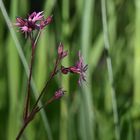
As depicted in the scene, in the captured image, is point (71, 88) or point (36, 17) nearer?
point (36, 17)

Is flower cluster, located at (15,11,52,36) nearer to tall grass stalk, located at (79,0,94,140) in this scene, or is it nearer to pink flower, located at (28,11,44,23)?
pink flower, located at (28,11,44,23)

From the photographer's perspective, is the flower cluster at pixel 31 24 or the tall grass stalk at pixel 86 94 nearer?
the flower cluster at pixel 31 24

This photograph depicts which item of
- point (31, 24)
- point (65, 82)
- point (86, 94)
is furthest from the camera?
point (65, 82)

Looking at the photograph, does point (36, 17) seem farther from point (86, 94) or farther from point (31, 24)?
point (86, 94)

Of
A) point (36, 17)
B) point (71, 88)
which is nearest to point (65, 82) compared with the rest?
point (71, 88)

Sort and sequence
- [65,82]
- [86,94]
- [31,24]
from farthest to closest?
[65,82]
[86,94]
[31,24]

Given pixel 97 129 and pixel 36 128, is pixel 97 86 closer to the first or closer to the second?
pixel 97 129

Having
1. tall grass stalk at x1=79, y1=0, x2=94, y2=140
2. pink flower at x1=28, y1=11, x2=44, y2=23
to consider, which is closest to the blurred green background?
tall grass stalk at x1=79, y1=0, x2=94, y2=140

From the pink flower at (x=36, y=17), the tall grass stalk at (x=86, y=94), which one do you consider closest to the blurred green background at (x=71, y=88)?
the tall grass stalk at (x=86, y=94)

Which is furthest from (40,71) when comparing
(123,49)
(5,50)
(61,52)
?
(61,52)

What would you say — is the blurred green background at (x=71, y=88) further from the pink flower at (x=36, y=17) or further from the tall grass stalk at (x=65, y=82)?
the pink flower at (x=36, y=17)

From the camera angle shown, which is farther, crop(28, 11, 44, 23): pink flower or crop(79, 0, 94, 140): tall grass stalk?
crop(79, 0, 94, 140): tall grass stalk

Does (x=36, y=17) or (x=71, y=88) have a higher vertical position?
(x=36, y=17)
